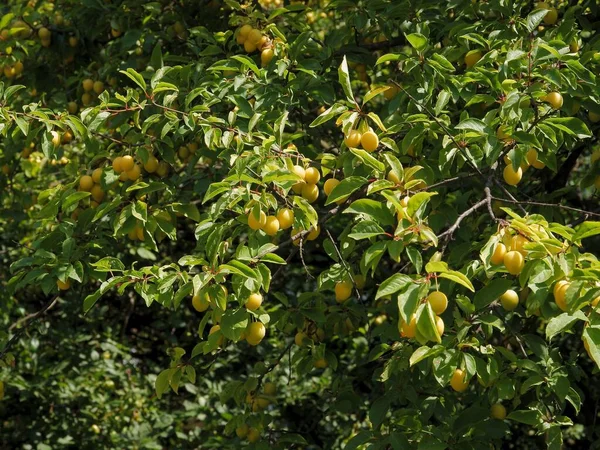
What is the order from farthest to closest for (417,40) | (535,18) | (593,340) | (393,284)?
(535,18) → (417,40) → (393,284) → (593,340)

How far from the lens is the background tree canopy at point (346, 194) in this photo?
2.25 meters

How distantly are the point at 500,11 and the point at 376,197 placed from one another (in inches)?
32.1

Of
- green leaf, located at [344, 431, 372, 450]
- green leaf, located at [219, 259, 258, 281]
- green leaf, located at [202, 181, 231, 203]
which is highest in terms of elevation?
green leaf, located at [202, 181, 231, 203]

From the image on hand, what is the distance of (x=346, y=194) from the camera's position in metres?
2.29

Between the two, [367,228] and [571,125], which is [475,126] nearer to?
[571,125]

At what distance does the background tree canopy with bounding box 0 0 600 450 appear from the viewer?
2.25 meters

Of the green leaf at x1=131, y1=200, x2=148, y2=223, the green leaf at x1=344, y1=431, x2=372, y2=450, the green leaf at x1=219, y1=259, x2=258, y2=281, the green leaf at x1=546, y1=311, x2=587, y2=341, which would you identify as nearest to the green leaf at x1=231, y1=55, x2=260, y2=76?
the green leaf at x1=131, y1=200, x2=148, y2=223

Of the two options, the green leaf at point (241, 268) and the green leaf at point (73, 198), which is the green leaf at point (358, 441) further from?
the green leaf at point (73, 198)

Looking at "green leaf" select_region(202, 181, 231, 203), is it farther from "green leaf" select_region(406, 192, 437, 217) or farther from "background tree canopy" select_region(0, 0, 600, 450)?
"green leaf" select_region(406, 192, 437, 217)

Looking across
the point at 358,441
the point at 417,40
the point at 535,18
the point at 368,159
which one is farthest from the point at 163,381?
the point at 535,18

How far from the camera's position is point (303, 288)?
4930 mm

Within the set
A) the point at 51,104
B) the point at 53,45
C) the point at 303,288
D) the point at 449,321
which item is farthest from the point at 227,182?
the point at 303,288

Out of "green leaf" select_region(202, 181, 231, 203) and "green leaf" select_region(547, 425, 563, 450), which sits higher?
"green leaf" select_region(202, 181, 231, 203)

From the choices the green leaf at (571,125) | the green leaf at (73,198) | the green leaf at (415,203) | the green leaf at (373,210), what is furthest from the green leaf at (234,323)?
the green leaf at (571,125)
